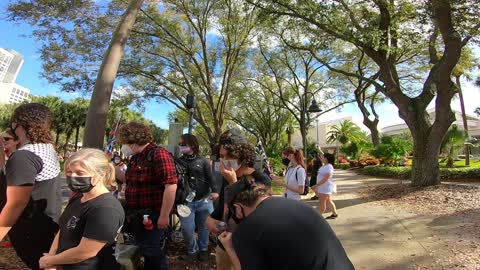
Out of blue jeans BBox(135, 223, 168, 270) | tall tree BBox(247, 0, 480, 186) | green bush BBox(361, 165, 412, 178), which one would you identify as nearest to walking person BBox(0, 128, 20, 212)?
blue jeans BBox(135, 223, 168, 270)

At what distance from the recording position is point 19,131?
309 cm

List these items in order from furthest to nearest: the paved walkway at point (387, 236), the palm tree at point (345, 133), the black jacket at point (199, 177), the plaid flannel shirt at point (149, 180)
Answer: the palm tree at point (345, 133) → the paved walkway at point (387, 236) → the black jacket at point (199, 177) → the plaid flannel shirt at point (149, 180)

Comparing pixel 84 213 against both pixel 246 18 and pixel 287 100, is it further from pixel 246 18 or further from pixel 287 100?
pixel 287 100

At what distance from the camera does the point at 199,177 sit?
5.25 meters

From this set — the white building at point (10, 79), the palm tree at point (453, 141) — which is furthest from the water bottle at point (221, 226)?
the white building at point (10, 79)

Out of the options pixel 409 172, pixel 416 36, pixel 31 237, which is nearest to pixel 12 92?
pixel 409 172

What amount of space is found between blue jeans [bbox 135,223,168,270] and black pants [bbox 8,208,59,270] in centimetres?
80

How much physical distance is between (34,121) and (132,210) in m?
1.16

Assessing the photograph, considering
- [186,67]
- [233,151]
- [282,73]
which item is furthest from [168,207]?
[282,73]

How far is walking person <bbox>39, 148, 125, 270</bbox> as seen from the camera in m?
2.29

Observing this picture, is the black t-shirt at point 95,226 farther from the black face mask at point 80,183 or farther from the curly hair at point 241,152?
the curly hair at point 241,152

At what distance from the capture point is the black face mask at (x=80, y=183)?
2436 mm

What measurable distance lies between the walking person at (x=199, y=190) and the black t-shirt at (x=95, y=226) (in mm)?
2678

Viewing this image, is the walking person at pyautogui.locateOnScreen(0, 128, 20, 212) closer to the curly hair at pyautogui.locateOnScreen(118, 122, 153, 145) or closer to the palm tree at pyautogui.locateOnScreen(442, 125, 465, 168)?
the curly hair at pyautogui.locateOnScreen(118, 122, 153, 145)
